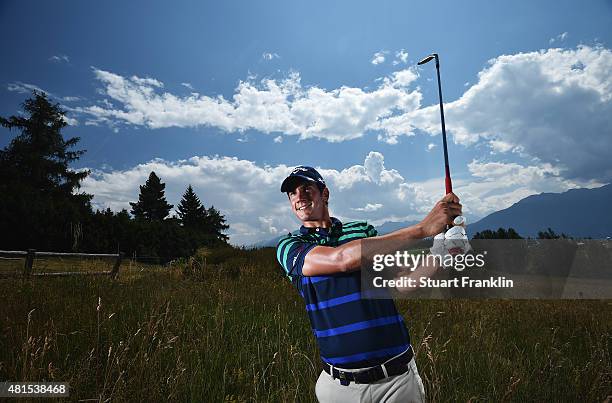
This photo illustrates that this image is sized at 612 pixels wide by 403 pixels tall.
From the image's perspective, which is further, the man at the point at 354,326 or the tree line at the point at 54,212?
the tree line at the point at 54,212

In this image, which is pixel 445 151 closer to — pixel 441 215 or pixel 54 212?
pixel 441 215

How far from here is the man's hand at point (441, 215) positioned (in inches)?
61.8

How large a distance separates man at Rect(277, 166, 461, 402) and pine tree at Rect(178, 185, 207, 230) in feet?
176

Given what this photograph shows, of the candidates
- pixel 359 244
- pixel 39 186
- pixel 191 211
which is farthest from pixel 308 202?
pixel 191 211

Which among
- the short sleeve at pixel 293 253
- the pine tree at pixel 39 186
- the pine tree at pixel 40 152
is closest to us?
the short sleeve at pixel 293 253

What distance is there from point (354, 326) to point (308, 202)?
658 mm

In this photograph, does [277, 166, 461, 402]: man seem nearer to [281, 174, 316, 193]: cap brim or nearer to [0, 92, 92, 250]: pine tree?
[281, 174, 316, 193]: cap brim

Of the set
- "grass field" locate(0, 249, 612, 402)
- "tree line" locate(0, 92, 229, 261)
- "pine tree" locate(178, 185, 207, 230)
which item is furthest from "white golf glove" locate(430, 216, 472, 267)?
"pine tree" locate(178, 185, 207, 230)

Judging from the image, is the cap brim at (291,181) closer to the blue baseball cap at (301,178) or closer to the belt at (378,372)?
the blue baseball cap at (301,178)

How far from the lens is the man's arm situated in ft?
5.02

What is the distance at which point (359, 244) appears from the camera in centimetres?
155

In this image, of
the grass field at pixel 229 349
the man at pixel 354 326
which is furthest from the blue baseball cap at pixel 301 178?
the grass field at pixel 229 349

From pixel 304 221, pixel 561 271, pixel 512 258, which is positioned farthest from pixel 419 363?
pixel 561 271

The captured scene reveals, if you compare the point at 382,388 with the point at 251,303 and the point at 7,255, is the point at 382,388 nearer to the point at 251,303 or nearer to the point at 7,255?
the point at 251,303
